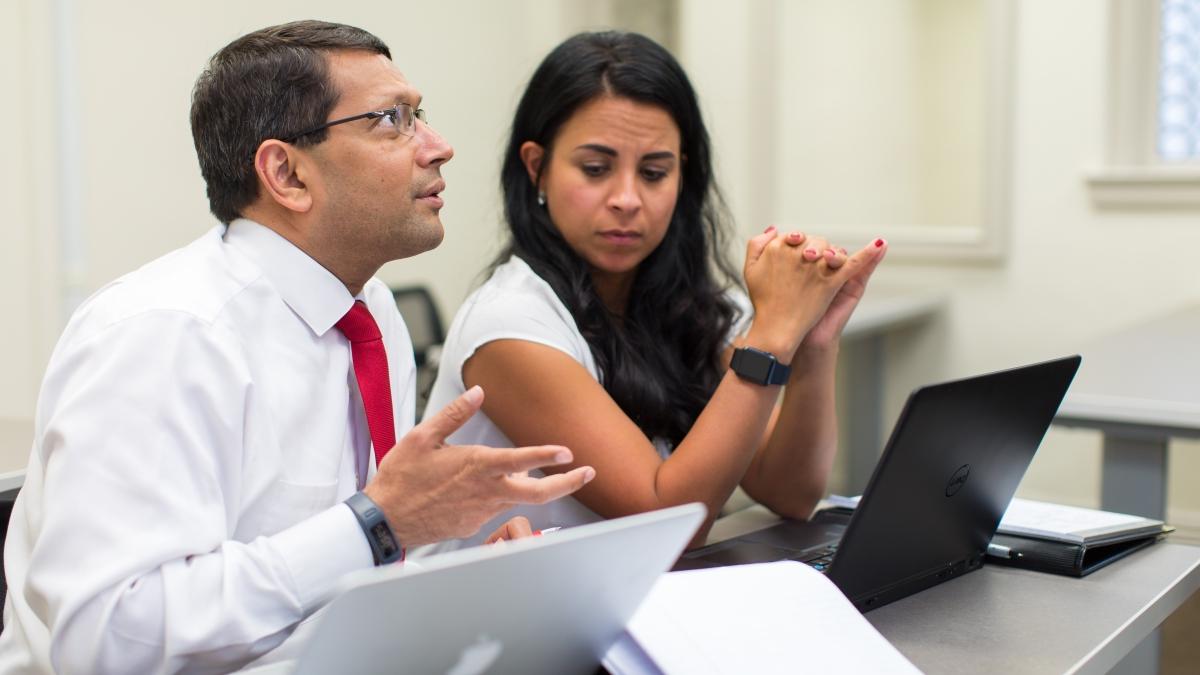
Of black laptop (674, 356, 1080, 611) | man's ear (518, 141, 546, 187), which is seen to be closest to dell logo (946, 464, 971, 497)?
black laptop (674, 356, 1080, 611)

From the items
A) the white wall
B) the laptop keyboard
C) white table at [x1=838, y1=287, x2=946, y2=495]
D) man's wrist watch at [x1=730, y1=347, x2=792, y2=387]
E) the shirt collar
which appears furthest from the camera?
white table at [x1=838, y1=287, x2=946, y2=495]

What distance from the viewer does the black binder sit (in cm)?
134

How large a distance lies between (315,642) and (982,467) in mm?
755

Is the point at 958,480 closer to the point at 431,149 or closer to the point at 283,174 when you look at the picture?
the point at 431,149

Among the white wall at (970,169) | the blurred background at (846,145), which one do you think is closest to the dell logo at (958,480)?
the blurred background at (846,145)

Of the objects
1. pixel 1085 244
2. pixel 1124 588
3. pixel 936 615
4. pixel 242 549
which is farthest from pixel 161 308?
pixel 1085 244

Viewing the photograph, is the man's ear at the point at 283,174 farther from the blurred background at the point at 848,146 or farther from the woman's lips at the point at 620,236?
the blurred background at the point at 848,146

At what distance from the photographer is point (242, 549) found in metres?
1.00

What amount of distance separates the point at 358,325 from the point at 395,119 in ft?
0.71

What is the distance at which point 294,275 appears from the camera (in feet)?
3.96

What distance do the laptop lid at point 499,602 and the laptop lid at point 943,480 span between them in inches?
12.2

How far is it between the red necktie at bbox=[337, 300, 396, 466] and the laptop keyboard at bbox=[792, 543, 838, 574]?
0.47m

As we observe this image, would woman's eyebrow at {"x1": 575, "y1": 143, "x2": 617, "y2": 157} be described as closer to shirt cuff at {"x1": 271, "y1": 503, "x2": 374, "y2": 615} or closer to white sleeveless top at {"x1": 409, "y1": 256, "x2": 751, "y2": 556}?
white sleeveless top at {"x1": 409, "y1": 256, "x2": 751, "y2": 556}

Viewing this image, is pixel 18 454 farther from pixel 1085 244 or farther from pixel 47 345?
pixel 1085 244
